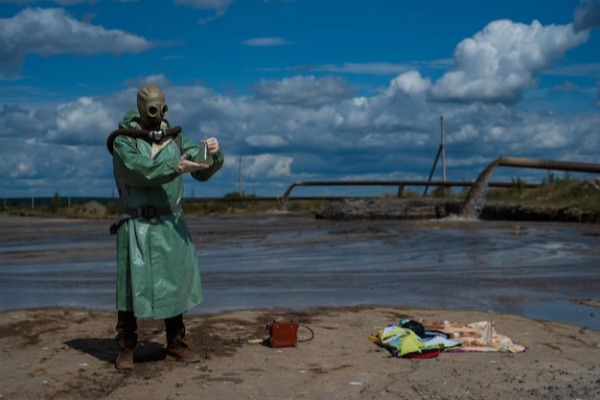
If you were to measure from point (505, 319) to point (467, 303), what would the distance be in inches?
51.7

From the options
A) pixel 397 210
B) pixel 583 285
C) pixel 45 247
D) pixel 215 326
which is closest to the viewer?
pixel 215 326

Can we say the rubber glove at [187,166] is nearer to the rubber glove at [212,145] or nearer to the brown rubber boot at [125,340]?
the rubber glove at [212,145]

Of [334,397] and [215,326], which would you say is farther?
[215,326]

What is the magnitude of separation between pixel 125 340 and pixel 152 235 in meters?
0.88

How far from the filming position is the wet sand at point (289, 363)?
6.30m

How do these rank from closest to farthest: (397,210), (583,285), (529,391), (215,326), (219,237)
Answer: (529,391) < (215,326) < (583,285) < (219,237) < (397,210)

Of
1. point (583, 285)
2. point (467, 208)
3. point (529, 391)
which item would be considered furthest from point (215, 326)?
point (467, 208)

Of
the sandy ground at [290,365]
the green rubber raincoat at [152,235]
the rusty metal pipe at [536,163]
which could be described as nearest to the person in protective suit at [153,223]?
the green rubber raincoat at [152,235]

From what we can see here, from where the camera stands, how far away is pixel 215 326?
899 centimetres

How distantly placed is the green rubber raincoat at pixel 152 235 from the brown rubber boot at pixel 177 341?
0.79 feet

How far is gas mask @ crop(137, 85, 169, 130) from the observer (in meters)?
7.24

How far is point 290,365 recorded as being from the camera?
7.19m

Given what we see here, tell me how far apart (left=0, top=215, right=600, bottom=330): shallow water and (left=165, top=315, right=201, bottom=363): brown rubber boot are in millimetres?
2542

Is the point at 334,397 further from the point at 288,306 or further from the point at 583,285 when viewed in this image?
the point at 583,285
